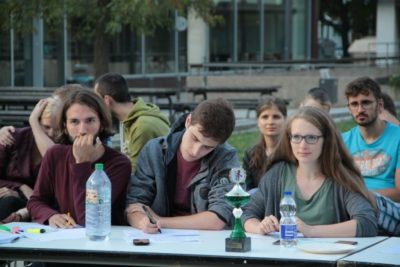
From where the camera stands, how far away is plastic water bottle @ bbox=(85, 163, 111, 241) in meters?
5.67

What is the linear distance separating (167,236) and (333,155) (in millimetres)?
1099

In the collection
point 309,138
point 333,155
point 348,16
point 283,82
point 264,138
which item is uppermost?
point 348,16

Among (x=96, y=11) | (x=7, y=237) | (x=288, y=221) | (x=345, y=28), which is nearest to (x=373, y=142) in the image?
(x=288, y=221)

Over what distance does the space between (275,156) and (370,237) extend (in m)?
0.81

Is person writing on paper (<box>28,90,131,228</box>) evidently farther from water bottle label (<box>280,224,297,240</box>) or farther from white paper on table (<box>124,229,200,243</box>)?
water bottle label (<box>280,224,297,240</box>)

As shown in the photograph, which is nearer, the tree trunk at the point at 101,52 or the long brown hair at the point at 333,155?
the long brown hair at the point at 333,155

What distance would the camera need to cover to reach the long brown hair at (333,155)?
5941 millimetres

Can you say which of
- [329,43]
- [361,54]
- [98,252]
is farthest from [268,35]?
[98,252]

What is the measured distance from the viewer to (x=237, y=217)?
17.9 feet

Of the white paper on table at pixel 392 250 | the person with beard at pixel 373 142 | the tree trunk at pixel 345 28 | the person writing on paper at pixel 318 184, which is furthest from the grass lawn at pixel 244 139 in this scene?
the tree trunk at pixel 345 28

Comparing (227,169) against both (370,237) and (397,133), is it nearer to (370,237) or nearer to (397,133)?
(370,237)

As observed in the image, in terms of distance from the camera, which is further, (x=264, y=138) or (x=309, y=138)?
(x=264, y=138)

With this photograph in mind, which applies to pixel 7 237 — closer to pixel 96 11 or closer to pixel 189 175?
pixel 189 175

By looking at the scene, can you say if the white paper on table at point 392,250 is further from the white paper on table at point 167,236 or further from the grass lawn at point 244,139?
the grass lawn at point 244,139
